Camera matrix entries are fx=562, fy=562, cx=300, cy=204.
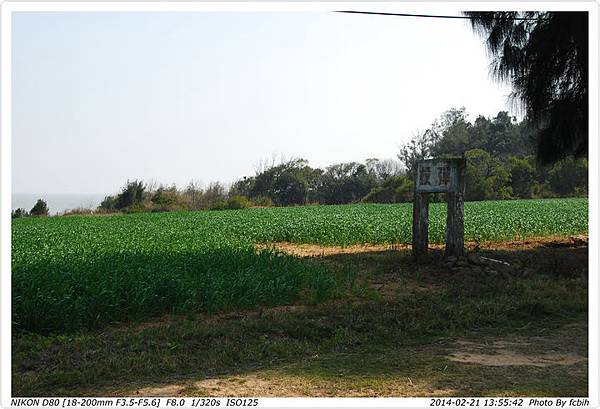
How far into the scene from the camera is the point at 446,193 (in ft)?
31.9

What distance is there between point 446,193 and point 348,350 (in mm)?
5112

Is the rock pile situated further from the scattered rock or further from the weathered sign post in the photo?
the weathered sign post

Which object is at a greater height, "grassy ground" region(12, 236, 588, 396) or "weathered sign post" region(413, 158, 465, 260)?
"weathered sign post" region(413, 158, 465, 260)

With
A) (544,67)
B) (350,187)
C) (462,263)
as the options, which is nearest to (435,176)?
(462,263)

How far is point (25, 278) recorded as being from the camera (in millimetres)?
6887

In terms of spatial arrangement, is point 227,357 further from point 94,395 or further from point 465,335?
point 465,335

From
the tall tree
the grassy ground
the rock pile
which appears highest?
the tall tree

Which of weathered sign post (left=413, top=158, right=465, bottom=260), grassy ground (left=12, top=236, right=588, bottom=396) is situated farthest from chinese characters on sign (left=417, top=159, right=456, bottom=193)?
grassy ground (left=12, top=236, right=588, bottom=396)

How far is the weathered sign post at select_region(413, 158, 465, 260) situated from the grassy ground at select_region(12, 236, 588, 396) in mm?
1860

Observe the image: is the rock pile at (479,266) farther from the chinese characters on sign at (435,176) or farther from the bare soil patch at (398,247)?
the bare soil patch at (398,247)

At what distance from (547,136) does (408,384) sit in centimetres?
859

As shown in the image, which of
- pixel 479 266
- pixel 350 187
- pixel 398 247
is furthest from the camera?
pixel 350 187

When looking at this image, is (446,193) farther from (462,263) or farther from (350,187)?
(350,187)

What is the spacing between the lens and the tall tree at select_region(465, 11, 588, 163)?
1000 cm
